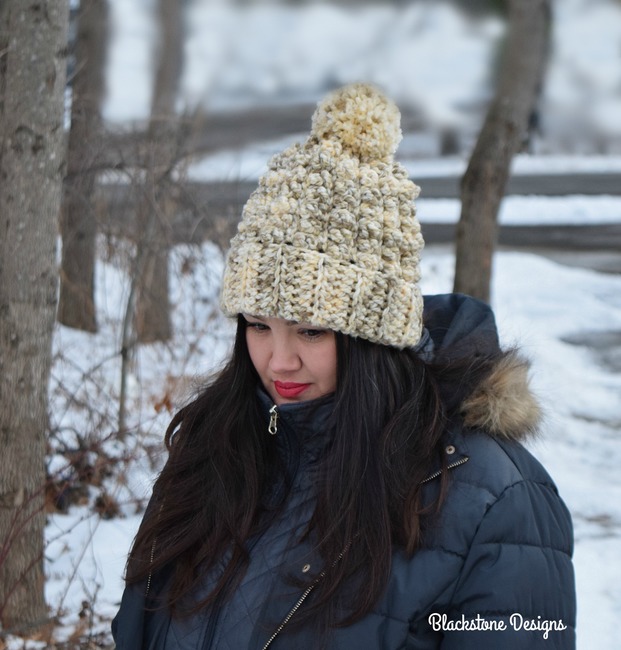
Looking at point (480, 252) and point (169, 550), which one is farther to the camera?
point (480, 252)

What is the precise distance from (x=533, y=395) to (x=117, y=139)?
4085mm

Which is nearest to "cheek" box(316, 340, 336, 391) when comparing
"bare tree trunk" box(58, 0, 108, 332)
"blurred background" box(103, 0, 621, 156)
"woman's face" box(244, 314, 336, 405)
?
"woman's face" box(244, 314, 336, 405)

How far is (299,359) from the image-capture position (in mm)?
1994

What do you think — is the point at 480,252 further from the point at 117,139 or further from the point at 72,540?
the point at 72,540

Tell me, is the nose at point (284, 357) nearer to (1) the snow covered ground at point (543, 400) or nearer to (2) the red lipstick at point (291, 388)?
(2) the red lipstick at point (291, 388)

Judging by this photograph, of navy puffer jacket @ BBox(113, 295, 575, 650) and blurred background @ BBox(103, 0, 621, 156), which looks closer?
blurred background @ BBox(103, 0, 621, 156)

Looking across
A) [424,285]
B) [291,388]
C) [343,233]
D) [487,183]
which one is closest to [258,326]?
[291,388]

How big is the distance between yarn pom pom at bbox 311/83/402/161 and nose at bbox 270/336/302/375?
409 millimetres

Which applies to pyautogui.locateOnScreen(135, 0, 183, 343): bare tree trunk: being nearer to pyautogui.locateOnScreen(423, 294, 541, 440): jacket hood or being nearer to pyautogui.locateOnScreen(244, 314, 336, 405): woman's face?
pyautogui.locateOnScreen(423, 294, 541, 440): jacket hood

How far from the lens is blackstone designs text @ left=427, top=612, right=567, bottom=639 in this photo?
172 cm

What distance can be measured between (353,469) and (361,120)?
69cm

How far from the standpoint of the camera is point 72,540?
15.5 ft

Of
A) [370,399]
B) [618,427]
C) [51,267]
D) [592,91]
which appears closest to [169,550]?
[370,399]

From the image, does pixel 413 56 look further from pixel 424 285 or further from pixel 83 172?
pixel 424 285
